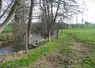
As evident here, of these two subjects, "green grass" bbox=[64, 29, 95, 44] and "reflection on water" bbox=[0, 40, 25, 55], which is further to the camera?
"green grass" bbox=[64, 29, 95, 44]

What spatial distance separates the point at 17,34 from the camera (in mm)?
37312

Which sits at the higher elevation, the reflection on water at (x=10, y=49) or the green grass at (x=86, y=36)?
the green grass at (x=86, y=36)

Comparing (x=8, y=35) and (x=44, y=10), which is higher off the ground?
(x=44, y=10)

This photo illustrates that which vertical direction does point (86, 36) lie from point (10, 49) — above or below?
above

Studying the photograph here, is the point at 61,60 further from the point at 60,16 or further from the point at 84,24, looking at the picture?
the point at 84,24

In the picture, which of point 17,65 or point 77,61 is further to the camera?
point 77,61

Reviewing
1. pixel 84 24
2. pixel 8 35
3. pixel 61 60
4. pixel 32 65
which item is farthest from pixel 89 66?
pixel 84 24

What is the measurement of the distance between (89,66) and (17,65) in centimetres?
381

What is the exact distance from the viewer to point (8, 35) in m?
35.2

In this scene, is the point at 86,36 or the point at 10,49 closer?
the point at 10,49

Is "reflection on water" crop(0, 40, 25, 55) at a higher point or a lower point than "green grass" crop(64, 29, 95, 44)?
lower

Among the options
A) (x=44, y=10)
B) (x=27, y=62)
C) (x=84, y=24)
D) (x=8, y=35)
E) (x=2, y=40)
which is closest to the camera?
(x=27, y=62)

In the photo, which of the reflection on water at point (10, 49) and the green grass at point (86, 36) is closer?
the reflection on water at point (10, 49)

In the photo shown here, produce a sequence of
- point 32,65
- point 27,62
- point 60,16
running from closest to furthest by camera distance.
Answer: point 32,65
point 27,62
point 60,16
